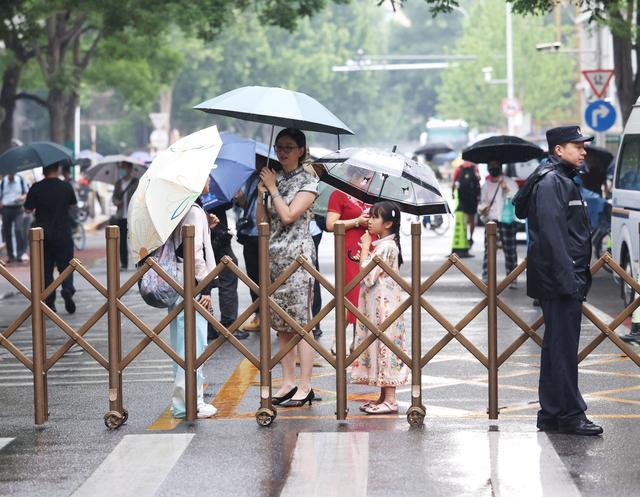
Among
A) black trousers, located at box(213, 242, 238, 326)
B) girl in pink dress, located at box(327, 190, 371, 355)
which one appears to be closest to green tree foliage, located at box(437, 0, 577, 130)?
black trousers, located at box(213, 242, 238, 326)

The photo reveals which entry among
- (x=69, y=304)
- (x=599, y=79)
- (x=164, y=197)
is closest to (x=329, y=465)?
(x=164, y=197)

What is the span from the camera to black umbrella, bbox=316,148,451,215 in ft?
33.8

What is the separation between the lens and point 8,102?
34.5 m

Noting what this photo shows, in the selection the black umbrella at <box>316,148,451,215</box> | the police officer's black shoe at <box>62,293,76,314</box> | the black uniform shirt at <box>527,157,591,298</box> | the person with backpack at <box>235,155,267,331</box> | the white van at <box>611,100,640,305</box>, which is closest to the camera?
the black uniform shirt at <box>527,157,591,298</box>

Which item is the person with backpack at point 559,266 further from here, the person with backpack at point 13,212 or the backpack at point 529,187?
the person with backpack at point 13,212

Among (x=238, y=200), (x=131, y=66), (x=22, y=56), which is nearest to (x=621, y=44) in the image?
(x=238, y=200)

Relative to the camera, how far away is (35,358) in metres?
9.66

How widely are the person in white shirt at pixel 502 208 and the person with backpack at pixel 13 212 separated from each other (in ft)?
28.8

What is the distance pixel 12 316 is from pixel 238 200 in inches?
172

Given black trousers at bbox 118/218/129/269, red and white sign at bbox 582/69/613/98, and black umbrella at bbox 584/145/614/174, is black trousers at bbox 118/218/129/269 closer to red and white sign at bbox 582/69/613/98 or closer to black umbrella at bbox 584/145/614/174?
black umbrella at bbox 584/145/614/174

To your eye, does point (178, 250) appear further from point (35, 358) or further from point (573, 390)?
point (573, 390)

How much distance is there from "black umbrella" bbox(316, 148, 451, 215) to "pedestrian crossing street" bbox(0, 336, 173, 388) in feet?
6.66

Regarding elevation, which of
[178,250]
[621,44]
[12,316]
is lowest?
[12,316]

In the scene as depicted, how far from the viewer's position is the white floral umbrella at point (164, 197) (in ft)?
31.0
